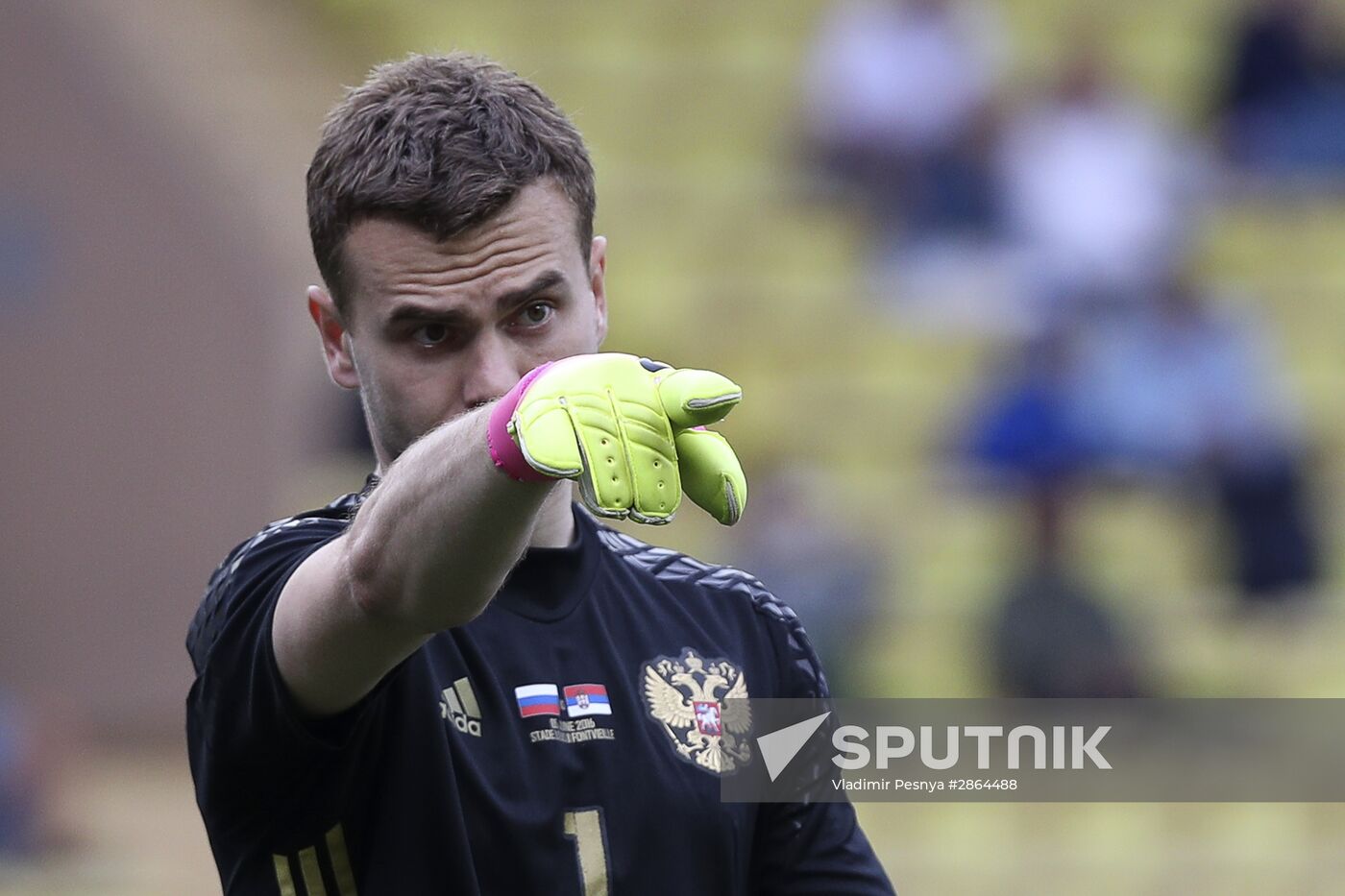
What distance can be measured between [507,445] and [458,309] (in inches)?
18.3

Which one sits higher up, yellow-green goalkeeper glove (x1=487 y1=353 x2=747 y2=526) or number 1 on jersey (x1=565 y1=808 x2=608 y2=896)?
yellow-green goalkeeper glove (x1=487 y1=353 x2=747 y2=526)

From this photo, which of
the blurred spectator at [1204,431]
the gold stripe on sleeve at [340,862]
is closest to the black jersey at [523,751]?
the gold stripe on sleeve at [340,862]

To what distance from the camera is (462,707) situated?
2016mm

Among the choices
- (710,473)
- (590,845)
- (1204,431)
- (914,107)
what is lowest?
(1204,431)

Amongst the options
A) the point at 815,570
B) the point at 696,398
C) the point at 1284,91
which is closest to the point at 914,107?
the point at 1284,91

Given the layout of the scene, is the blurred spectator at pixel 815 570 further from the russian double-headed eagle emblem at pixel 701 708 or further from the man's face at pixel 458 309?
the man's face at pixel 458 309

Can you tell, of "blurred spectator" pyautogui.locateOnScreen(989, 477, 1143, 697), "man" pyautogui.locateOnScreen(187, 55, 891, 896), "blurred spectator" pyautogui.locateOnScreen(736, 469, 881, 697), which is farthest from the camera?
"blurred spectator" pyautogui.locateOnScreen(736, 469, 881, 697)

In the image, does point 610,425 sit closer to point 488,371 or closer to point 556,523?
point 488,371

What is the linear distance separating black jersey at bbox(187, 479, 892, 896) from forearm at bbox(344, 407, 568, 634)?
168 mm

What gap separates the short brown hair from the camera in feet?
6.77

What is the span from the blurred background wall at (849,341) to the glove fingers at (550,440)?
15.6ft

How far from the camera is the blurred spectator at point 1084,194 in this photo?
734 cm
